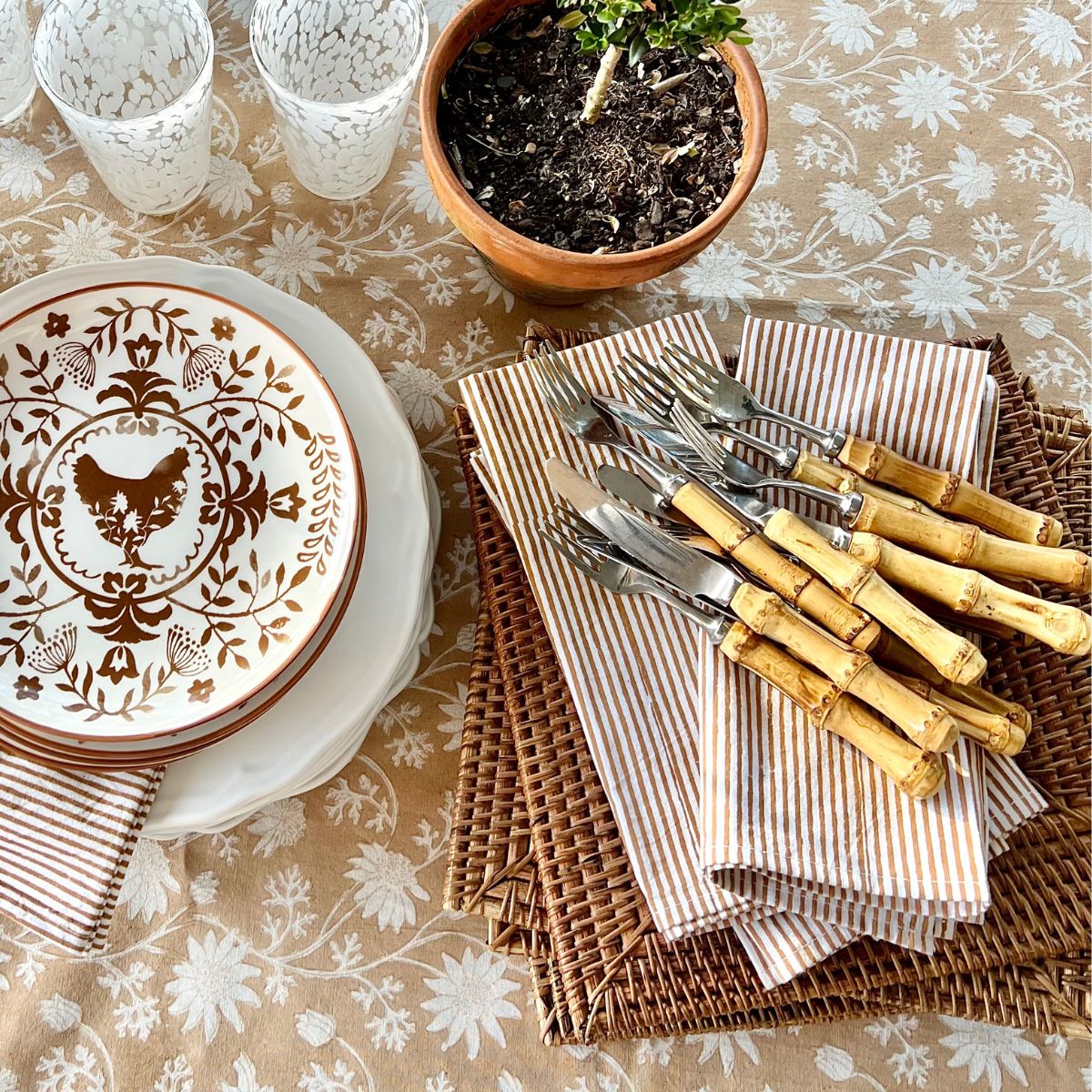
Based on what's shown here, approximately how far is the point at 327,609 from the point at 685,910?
0.35m

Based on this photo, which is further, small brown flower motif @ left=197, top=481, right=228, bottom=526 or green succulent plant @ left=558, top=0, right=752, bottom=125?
small brown flower motif @ left=197, top=481, right=228, bottom=526

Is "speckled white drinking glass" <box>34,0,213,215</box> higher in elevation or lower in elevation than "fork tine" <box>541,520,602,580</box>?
higher

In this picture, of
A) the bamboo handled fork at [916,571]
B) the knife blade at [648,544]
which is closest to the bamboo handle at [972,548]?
the bamboo handled fork at [916,571]

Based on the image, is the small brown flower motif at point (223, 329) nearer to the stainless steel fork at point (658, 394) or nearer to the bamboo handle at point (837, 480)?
the stainless steel fork at point (658, 394)

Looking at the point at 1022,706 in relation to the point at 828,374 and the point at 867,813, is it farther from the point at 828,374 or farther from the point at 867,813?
the point at 828,374

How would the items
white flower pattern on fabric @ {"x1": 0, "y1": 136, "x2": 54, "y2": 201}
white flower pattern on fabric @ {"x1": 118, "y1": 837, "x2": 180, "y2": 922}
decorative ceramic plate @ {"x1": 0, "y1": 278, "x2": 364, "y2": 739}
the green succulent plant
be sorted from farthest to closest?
white flower pattern on fabric @ {"x1": 0, "y1": 136, "x2": 54, "y2": 201} → white flower pattern on fabric @ {"x1": 118, "y1": 837, "x2": 180, "y2": 922} → decorative ceramic plate @ {"x1": 0, "y1": 278, "x2": 364, "y2": 739} → the green succulent plant

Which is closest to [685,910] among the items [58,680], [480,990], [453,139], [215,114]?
[480,990]

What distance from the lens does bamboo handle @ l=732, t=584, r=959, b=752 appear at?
2.20 feet

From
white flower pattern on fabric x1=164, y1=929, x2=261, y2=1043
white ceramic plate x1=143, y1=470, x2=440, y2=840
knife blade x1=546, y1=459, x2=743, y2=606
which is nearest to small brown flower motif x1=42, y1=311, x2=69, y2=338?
white ceramic plate x1=143, y1=470, x2=440, y2=840

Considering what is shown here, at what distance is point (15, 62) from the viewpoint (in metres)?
0.95

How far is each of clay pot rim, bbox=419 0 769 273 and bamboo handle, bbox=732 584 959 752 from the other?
275 mm

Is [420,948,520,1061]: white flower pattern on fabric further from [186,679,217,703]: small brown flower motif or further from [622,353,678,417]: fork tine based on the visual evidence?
[622,353,678,417]: fork tine

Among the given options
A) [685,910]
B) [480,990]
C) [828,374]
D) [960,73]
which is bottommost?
[480,990]

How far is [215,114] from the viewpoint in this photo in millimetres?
1016
